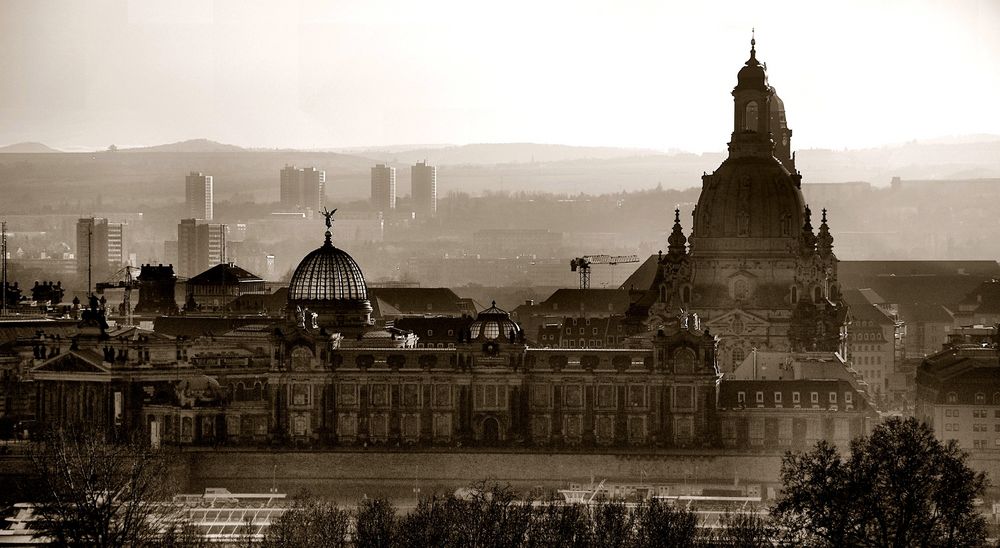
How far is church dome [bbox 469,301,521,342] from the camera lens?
6880 inches

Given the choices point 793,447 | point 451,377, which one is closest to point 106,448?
point 451,377

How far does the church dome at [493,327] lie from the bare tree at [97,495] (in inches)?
989

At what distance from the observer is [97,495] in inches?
5212

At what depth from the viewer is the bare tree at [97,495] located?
128 meters

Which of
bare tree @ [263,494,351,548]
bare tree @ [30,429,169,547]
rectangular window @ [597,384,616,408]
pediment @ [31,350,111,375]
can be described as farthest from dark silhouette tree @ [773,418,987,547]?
pediment @ [31,350,111,375]

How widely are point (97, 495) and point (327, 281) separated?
60160 mm

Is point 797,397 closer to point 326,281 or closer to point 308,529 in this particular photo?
point 326,281

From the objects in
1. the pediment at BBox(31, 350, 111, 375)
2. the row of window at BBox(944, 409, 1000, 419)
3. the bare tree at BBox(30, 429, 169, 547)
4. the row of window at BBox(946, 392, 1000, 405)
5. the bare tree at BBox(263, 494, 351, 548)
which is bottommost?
the bare tree at BBox(263, 494, 351, 548)

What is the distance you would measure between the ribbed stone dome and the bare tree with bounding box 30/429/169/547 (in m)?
35.8

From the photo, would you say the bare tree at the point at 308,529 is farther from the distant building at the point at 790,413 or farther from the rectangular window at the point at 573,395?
the distant building at the point at 790,413

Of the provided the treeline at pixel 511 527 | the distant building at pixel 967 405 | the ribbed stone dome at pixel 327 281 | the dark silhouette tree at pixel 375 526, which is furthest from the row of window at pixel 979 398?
the dark silhouette tree at pixel 375 526

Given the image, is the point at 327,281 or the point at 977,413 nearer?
the point at 977,413

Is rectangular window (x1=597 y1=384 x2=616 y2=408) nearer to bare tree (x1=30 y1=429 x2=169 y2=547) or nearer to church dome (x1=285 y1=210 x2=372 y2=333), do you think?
church dome (x1=285 y1=210 x2=372 y2=333)

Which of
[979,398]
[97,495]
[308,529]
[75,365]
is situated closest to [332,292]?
[75,365]
